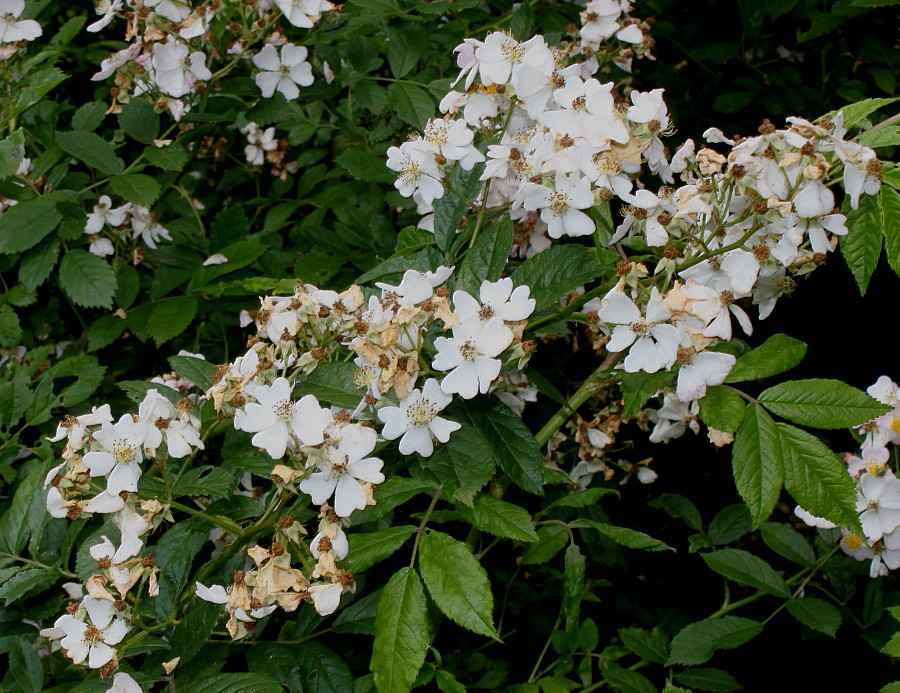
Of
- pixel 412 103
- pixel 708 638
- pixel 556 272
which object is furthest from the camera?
pixel 412 103

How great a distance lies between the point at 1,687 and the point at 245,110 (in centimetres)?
157

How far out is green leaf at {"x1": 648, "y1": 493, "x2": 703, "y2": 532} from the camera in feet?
7.09

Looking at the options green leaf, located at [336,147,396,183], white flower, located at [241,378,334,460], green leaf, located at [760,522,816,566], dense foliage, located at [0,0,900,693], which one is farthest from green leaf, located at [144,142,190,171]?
green leaf, located at [760,522,816,566]

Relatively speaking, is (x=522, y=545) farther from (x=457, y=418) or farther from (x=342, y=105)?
(x=342, y=105)

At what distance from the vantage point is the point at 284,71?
7.47ft

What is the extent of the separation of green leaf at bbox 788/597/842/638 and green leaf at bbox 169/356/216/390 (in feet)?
4.55

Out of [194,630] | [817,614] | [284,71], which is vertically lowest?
[817,614]

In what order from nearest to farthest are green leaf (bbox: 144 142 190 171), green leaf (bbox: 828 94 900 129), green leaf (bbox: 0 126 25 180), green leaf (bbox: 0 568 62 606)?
1. green leaf (bbox: 828 94 900 129)
2. green leaf (bbox: 0 568 62 606)
3. green leaf (bbox: 0 126 25 180)
4. green leaf (bbox: 144 142 190 171)

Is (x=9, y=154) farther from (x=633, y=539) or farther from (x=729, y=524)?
(x=729, y=524)

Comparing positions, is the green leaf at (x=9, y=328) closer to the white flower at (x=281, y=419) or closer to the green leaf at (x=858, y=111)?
the white flower at (x=281, y=419)

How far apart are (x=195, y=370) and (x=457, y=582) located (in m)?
0.68

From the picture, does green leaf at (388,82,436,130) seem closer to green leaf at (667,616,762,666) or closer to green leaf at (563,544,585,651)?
green leaf at (563,544,585,651)

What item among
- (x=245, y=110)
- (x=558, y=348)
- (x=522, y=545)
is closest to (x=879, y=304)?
(x=558, y=348)

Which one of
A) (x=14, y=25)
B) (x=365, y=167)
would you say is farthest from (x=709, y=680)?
(x=14, y=25)
